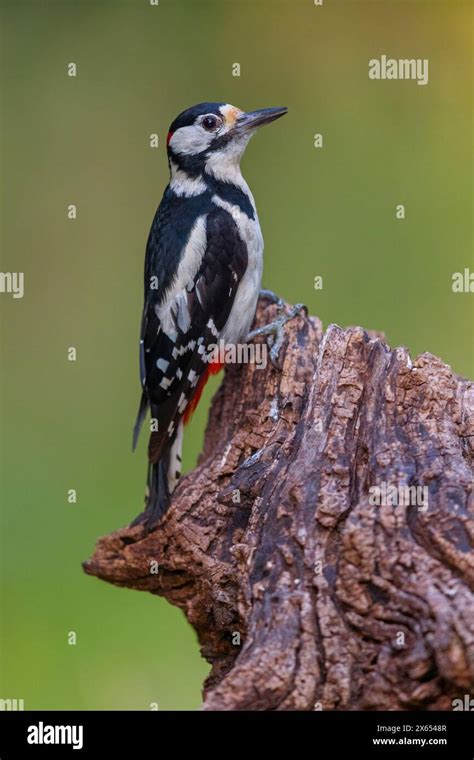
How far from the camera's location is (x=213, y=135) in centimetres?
445

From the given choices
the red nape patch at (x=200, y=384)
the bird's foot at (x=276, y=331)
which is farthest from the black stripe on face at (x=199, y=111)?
the red nape patch at (x=200, y=384)

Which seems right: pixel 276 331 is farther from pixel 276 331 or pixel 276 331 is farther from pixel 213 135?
pixel 213 135

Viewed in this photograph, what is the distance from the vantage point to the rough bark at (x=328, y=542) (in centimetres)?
266

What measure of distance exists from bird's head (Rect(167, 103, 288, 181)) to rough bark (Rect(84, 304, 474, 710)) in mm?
1047

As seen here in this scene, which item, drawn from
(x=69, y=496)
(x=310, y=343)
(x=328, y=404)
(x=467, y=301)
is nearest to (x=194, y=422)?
(x=69, y=496)

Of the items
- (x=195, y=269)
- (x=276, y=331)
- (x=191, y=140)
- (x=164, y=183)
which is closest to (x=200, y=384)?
(x=276, y=331)

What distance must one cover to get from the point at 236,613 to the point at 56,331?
3.75 meters

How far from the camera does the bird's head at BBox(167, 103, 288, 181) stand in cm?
441

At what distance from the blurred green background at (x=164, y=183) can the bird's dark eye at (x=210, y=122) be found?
5.75ft

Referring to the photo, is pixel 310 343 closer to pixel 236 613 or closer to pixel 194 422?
pixel 236 613

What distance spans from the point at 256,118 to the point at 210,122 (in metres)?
0.22

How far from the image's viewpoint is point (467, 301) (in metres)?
6.25

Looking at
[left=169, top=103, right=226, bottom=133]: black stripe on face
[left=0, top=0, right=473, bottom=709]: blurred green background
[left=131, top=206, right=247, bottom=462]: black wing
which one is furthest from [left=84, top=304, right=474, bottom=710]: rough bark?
[left=0, top=0, right=473, bottom=709]: blurred green background
